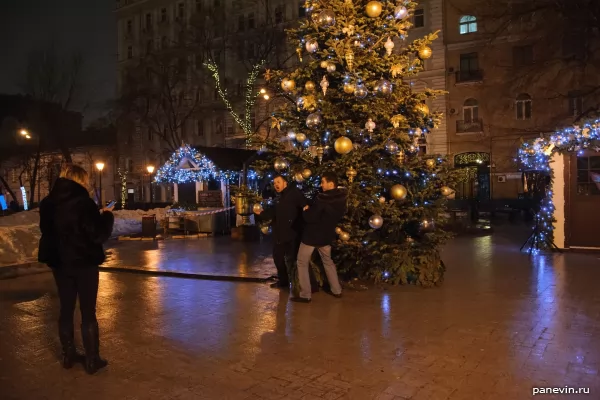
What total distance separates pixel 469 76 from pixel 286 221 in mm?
27843

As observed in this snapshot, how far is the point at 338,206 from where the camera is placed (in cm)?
691

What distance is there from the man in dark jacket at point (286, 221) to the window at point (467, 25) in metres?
28.1

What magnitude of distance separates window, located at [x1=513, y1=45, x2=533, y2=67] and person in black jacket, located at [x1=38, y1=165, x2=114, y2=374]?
30532 millimetres

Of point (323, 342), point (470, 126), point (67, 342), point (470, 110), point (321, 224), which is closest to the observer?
point (67, 342)

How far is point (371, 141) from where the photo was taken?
820 cm

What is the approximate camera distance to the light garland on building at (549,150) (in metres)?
11.2

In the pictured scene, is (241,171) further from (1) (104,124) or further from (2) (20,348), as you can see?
(1) (104,124)

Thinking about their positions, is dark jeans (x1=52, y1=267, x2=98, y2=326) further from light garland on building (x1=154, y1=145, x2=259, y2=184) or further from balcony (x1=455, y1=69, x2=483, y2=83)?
balcony (x1=455, y1=69, x2=483, y2=83)

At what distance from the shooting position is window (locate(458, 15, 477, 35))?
31.3m

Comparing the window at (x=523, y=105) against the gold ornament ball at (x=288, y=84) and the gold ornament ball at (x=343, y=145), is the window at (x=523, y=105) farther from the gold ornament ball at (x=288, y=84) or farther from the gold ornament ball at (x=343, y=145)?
the gold ornament ball at (x=343, y=145)

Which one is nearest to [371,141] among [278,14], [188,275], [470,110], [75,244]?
[188,275]

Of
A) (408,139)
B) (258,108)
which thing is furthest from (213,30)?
(408,139)

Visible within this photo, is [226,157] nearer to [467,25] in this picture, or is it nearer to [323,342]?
[323,342]

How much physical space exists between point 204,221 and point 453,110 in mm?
20262
